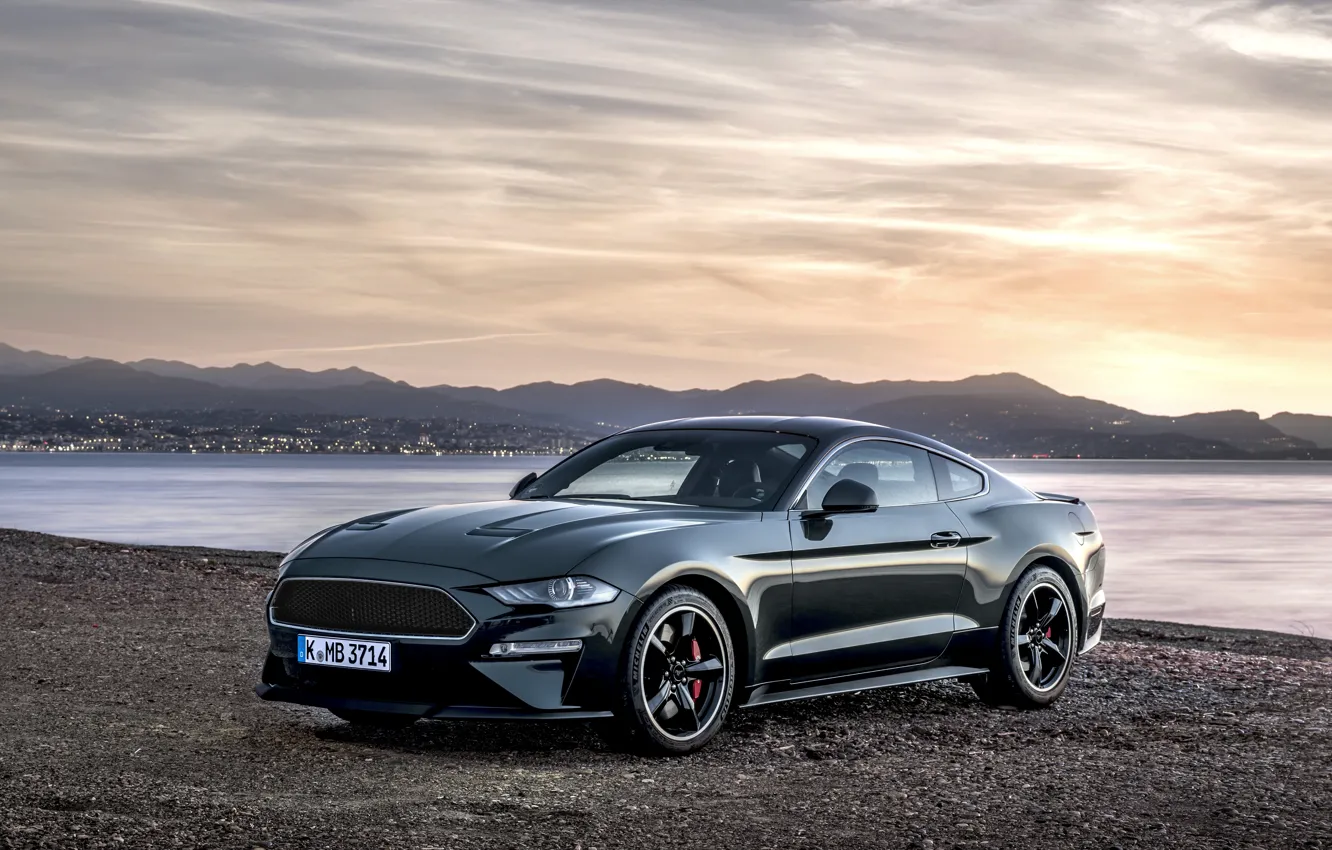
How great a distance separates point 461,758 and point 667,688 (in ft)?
3.25

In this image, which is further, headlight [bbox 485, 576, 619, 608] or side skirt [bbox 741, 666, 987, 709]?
side skirt [bbox 741, 666, 987, 709]

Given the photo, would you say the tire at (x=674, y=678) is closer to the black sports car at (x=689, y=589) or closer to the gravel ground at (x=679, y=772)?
the black sports car at (x=689, y=589)

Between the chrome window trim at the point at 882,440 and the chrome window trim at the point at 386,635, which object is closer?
the chrome window trim at the point at 386,635

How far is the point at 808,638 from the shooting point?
24.4 feet

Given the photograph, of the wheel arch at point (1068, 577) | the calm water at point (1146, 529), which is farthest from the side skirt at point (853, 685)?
the calm water at point (1146, 529)

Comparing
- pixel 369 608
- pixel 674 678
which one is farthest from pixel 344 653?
pixel 674 678

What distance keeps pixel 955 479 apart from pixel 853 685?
153cm

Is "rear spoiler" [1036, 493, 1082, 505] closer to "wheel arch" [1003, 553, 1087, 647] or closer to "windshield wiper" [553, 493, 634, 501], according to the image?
"wheel arch" [1003, 553, 1087, 647]

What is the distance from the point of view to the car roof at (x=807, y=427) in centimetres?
814

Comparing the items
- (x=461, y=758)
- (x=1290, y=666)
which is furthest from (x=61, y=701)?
(x=1290, y=666)

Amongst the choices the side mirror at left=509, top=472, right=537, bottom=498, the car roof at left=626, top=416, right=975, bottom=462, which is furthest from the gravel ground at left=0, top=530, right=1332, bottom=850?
the car roof at left=626, top=416, right=975, bottom=462

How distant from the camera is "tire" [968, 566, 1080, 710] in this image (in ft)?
28.1

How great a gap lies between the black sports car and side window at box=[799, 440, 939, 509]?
0.01 metres

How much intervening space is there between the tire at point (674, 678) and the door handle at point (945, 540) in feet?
5.30
